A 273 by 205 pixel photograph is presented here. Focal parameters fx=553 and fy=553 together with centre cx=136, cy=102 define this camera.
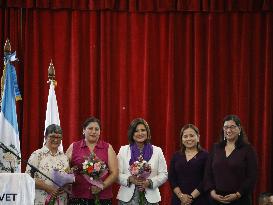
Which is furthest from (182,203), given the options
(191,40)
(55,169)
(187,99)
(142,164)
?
(191,40)

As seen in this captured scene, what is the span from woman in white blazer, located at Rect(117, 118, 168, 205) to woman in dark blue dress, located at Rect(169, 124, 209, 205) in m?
0.13

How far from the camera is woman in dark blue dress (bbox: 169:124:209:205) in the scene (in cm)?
537

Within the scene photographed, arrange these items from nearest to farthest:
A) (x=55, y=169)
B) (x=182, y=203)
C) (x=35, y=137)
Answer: (x=55, y=169), (x=182, y=203), (x=35, y=137)

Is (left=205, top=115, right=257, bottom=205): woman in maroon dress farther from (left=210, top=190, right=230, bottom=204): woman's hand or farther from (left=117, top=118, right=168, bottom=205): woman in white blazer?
(left=117, top=118, right=168, bottom=205): woman in white blazer

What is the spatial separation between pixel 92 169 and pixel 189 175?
0.99 m

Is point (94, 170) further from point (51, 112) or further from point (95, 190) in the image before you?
point (51, 112)

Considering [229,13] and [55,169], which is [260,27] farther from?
[55,169]

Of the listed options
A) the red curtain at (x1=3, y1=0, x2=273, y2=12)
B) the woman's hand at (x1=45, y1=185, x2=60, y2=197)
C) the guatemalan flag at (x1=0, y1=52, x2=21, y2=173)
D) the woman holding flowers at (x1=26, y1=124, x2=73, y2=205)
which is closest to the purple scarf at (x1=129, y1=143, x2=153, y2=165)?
the woman holding flowers at (x1=26, y1=124, x2=73, y2=205)

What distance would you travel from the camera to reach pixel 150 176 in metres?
5.42

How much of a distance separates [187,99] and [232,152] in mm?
2254

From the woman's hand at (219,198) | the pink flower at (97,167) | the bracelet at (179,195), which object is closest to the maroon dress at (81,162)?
the pink flower at (97,167)

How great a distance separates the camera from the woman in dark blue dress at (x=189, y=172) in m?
5.37

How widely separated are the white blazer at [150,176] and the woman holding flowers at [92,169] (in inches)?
4.2

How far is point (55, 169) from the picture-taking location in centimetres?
500
